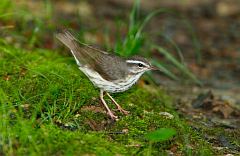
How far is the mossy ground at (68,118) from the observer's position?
17.2 feet

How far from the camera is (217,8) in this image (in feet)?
45.9

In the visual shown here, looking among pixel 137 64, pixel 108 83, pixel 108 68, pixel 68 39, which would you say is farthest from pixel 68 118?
pixel 68 39

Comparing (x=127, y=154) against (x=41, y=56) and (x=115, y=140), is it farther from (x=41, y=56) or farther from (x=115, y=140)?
(x=41, y=56)

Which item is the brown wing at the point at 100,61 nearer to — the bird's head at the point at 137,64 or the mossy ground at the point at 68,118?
the bird's head at the point at 137,64

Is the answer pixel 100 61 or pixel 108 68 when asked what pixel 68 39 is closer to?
pixel 100 61

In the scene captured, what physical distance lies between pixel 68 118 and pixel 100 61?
0.93 meters

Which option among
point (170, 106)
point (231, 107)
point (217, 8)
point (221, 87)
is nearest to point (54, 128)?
point (170, 106)

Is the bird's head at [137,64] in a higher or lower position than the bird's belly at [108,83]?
higher

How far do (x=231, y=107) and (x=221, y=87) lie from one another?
169cm

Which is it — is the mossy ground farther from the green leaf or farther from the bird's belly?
the bird's belly

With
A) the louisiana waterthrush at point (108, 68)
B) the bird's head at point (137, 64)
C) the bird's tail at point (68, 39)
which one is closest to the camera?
the louisiana waterthrush at point (108, 68)

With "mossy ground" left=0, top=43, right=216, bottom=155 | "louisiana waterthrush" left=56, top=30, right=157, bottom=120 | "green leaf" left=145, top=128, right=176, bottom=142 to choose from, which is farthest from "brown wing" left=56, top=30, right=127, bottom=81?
"green leaf" left=145, top=128, right=176, bottom=142

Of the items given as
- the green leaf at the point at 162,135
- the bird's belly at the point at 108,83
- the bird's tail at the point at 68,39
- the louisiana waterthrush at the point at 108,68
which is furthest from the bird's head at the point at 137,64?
the green leaf at the point at 162,135

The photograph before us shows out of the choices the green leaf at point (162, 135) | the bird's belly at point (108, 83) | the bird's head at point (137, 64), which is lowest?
the green leaf at point (162, 135)
